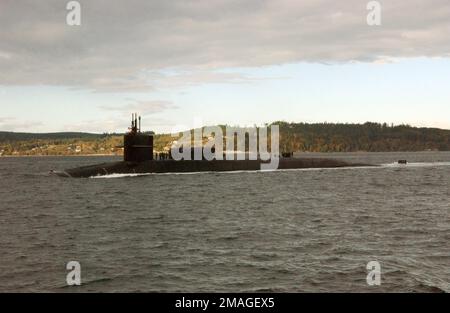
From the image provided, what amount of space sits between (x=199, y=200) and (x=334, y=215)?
13.9 m

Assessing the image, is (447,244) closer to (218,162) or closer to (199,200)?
(199,200)

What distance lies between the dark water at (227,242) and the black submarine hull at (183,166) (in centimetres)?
1650

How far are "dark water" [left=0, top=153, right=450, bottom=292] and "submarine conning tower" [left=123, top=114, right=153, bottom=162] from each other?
1312 cm

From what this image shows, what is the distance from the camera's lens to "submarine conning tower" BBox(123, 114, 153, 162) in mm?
59781

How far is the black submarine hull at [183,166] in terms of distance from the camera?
212 ft

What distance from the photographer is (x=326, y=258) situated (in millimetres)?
21734

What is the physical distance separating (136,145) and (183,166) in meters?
12.6

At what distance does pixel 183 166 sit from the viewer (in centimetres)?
7212

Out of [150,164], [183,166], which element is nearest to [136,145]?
[150,164]
